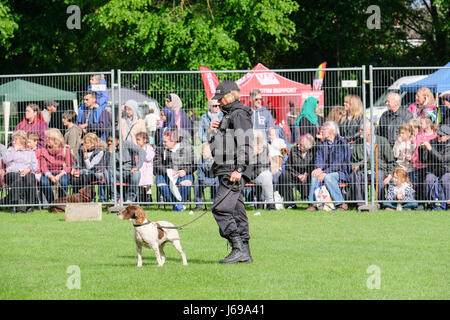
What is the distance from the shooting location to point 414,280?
29.9 ft

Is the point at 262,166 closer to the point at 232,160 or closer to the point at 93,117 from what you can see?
the point at 93,117

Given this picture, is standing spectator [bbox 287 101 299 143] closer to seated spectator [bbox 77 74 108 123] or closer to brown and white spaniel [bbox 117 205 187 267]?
seated spectator [bbox 77 74 108 123]

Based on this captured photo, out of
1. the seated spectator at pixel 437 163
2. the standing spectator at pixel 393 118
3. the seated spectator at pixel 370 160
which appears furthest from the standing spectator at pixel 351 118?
the seated spectator at pixel 437 163

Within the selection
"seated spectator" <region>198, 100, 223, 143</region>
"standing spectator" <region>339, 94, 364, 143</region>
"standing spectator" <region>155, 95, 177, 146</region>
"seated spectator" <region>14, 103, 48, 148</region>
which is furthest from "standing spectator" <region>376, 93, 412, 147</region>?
"seated spectator" <region>14, 103, 48, 148</region>

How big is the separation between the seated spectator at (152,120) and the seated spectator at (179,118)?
0.86ft

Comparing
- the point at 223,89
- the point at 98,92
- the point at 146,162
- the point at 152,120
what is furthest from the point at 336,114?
the point at 223,89

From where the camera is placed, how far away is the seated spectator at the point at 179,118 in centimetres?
1628

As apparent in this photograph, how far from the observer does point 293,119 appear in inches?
642

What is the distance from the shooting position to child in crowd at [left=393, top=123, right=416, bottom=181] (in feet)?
53.1

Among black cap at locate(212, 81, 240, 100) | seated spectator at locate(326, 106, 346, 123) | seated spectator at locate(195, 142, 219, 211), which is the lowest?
seated spectator at locate(195, 142, 219, 211)

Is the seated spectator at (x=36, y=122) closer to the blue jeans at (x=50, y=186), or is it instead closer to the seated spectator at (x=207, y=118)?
the blue jeans at (x=50, y=186)

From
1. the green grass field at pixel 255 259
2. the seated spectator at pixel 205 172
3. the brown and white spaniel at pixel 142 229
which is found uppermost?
the seated spectator at pixel 205 172

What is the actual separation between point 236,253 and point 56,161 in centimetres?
717

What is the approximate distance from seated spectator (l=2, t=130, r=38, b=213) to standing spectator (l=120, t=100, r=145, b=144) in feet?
5.88
